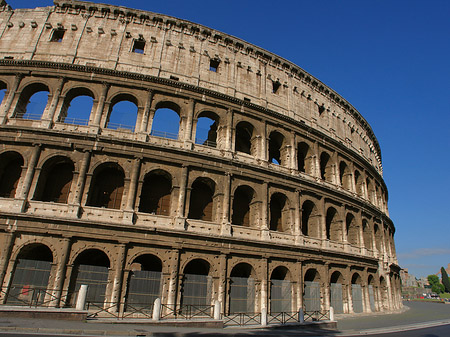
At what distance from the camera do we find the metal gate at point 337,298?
61.7ft

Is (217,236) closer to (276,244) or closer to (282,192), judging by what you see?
(276,244)

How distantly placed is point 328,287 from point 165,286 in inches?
418

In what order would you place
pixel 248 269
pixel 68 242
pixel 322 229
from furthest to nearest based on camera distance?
1. pixel 322 229
2. pixel 248 269
3. pixel 68 242

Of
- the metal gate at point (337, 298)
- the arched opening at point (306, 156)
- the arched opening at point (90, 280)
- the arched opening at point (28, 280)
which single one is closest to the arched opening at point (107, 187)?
the arched opening at point (90, 280)

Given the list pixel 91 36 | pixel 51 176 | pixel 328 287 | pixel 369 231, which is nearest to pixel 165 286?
pixel 51 176

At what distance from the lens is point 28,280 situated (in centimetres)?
1327

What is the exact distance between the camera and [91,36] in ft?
61.1

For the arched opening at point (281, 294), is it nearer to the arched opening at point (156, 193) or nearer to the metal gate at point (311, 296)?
the metal gate at point (311, 296)

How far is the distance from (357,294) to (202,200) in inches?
518

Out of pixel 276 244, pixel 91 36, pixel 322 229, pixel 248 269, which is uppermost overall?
pixel 91 36

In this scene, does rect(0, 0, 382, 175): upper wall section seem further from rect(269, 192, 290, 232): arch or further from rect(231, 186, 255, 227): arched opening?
rect(231, 186, 255, 227): arched opening

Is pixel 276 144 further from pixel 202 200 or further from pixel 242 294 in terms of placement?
pixel 242 294

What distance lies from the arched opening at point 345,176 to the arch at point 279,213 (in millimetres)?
7845

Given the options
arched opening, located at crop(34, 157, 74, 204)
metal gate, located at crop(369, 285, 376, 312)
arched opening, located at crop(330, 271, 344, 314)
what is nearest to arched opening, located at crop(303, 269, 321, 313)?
arched opening, located at crop(330, 271, 344, 314)
